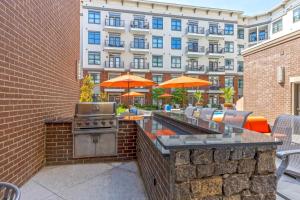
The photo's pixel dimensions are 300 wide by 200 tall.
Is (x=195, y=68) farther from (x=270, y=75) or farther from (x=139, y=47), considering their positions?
(x=270, y=75)

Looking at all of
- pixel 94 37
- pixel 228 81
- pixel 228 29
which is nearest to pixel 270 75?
pixel 94 37

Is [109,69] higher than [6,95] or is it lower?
higher

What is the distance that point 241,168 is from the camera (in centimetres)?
187

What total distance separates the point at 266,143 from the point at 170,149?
2.83ft

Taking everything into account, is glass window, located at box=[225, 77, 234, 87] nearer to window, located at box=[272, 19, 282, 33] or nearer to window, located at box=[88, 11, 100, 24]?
window, located at box=[272, 19, 282, 33]

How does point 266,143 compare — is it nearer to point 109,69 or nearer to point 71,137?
point 71,137

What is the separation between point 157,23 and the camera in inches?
1112

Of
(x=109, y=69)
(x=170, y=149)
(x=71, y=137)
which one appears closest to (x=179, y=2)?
(x=109, y=69)

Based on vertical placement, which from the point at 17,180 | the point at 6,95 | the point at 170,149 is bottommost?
the point at 17,180

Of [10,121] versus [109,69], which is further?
[109,69]

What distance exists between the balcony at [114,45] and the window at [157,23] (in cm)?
498

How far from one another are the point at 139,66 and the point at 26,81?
24.3 metres

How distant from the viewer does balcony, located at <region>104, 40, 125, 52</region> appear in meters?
26.1

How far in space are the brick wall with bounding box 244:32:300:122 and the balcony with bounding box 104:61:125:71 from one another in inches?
715
